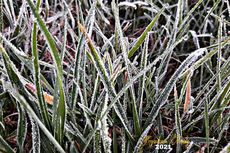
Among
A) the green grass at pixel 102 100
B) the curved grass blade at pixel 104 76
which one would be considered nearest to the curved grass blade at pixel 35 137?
the green grass at pixel 102 100

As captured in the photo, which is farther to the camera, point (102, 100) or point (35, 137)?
point (102, 100)

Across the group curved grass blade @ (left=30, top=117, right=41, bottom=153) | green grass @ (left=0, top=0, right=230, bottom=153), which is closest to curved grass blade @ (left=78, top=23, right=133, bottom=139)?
green grass @ (left=0, top=0, right=230, bottom=153)

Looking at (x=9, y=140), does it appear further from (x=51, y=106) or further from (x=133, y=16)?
(x=133, y=16)

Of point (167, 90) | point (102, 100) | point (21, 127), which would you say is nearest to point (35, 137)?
point (21, 127)

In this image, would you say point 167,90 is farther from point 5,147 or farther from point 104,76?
point 5,147

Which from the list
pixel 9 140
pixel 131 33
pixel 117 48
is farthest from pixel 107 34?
pixel 9 140

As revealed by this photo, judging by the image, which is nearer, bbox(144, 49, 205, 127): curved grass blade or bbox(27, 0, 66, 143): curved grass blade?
bbox(27, 0, 66, 143): curved grass blade

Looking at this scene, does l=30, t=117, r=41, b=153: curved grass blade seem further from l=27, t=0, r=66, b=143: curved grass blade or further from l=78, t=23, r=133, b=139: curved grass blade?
l=78, t=23, r=133, b=139: curved grass blade

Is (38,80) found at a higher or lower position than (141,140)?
higher

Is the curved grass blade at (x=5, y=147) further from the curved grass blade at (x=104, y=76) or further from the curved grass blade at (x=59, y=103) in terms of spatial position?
the curved grass blade at (x=104, y=76)

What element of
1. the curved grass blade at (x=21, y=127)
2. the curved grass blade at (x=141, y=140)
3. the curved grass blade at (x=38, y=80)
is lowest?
the curved grass blade at (x=141, y=140)

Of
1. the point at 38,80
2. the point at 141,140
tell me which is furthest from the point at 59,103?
the point at 141,140
